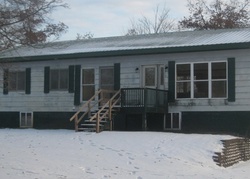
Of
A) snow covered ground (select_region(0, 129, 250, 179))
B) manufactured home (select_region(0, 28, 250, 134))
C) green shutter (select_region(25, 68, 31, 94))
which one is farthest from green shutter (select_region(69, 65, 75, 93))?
snow covered ground (select_region(0, 129, 250, 179))

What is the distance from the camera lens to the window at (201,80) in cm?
2164

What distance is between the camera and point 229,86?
21.3 meters

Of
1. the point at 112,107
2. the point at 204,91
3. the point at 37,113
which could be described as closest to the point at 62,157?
the point at 112,107

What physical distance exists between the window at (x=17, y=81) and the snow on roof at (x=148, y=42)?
3.84ft

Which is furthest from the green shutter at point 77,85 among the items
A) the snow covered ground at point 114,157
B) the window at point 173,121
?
the snow covered ground at point 114,157

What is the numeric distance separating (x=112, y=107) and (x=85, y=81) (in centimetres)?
355

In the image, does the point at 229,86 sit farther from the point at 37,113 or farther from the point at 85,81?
the point at 37,113

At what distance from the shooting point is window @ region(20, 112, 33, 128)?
26.4 meters

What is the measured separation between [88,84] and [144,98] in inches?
173

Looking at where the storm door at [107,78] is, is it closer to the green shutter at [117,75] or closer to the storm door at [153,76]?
the green shutter at [117,75]

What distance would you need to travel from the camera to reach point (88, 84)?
24703mm

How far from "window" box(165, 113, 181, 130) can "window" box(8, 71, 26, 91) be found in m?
8.55

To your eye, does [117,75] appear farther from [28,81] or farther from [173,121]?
[28,81]

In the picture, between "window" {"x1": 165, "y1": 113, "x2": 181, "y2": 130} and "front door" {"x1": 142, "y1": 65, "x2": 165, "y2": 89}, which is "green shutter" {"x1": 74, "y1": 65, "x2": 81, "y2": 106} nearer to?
"front door" {"x1": 142, "y1": 65, "x2": 165, "y2": 89}
